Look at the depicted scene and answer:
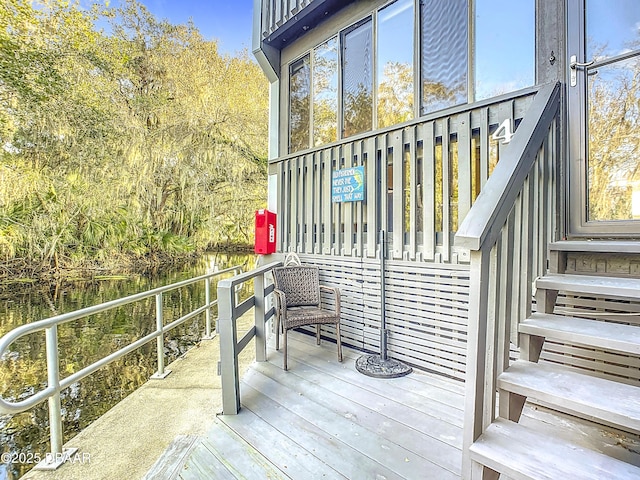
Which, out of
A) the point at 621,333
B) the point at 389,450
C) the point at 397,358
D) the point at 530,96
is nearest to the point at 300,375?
the point at 397,358

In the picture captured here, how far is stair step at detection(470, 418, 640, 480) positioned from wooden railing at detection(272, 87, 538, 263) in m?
1.16

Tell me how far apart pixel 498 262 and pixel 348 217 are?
218 centimetres

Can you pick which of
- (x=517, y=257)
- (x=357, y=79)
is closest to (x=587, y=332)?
(x=517, y=257)

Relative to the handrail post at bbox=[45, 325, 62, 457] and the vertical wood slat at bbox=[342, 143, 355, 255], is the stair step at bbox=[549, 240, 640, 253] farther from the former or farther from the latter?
the handrail post at bbox=[45, 325, 62, 457]

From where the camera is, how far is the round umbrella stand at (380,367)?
2.71 metres

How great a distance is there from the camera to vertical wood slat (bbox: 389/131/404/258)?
302 centimetres

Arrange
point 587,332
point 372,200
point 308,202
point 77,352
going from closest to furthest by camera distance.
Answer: point 587,332, point 372,200, point 308,202, point 77,352

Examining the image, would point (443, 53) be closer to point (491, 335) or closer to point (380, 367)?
point (491, 335)

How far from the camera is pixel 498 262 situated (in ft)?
4.49

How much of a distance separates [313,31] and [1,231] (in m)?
7.77

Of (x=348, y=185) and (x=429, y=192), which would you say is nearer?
(x=429, y=192)

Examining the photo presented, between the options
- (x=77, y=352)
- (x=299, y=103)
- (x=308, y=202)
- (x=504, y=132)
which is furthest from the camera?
(x=77, y=352)

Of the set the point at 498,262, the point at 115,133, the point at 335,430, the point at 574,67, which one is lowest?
the point at 335,430

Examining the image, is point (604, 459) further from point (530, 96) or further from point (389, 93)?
point (389, 93)
